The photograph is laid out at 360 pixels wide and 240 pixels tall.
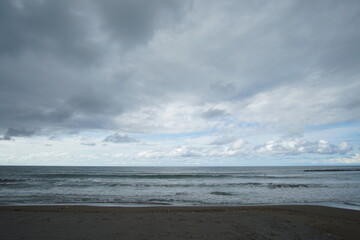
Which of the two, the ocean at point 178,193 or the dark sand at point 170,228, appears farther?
the ocean at point 178,193

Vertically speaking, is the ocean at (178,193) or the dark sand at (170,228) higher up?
the dark sand at (170,228)

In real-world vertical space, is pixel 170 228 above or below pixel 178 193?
above

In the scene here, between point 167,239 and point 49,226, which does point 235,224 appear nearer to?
point 167,239

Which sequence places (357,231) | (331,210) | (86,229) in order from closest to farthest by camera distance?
(86,229) → (357,231) → (331,210)

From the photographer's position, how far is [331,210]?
13.8 meters

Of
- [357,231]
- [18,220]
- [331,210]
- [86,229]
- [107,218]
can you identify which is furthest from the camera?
[331,210]

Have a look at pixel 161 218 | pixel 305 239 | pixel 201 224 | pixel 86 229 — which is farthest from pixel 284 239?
pixel 86 229

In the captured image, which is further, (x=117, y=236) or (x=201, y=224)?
(x=201, y=224)

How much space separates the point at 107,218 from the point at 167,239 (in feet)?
15.1

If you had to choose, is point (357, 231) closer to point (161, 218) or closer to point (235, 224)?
point (235, 224)

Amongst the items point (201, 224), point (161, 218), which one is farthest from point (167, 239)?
point (161, 218)

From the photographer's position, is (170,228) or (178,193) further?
(178,193)

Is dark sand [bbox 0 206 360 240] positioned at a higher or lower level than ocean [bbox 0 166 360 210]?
higher

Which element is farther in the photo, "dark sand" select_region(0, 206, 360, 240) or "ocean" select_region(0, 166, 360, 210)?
"ocean" select_region(0, 166, 360, 210)
